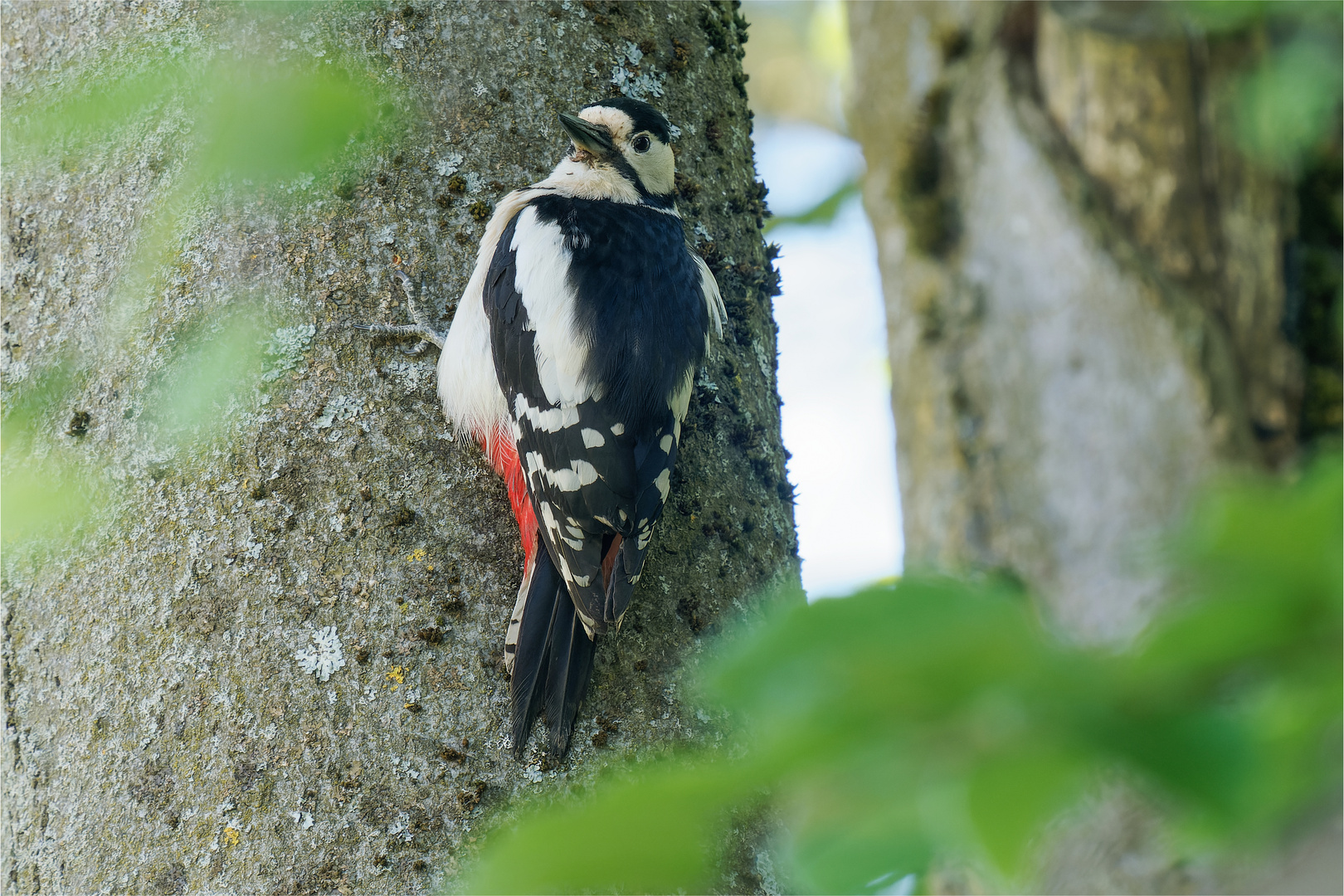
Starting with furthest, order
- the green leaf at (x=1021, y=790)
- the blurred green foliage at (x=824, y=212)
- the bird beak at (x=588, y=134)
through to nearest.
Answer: the blurred green foliage at (x=824, y=212), the bird beak at (x=588, y=134), the green leaf at (x=1021, y=790)

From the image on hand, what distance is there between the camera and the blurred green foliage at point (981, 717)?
1.68 ft

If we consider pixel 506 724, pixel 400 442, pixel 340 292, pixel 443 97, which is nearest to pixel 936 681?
pixel 506 724

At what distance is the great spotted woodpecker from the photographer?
1.59 m

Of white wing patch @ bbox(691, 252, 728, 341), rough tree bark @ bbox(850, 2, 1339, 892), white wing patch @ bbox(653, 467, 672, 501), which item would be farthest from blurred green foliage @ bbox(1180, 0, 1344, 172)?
white wing patch @ bbox(653, 467, 672, 501)

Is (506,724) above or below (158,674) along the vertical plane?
below

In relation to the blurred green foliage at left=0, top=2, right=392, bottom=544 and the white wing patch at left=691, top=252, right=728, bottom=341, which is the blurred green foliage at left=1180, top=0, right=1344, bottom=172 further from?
the blurred green foliage at left=0, top=2, right=392, bottom=544

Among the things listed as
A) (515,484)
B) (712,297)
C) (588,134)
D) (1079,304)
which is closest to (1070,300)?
(1079,304)

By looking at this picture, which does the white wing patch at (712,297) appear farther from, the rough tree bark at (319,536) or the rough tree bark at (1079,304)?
the rough tree bark at (1079,304)

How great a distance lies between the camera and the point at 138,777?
4.89 ft

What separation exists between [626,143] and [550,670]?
1273 mm

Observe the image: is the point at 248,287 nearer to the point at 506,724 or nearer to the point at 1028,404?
the point at 506,724

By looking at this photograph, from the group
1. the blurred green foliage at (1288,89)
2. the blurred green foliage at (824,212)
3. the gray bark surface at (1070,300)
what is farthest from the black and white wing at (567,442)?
A: the blurred green foliage at (824,212)

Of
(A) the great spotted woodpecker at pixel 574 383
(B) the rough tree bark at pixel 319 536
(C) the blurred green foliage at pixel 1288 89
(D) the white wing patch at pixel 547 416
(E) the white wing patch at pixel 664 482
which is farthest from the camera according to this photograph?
(C) the blurred green foliage at pixel 1288 89

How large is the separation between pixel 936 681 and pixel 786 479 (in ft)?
4.75
